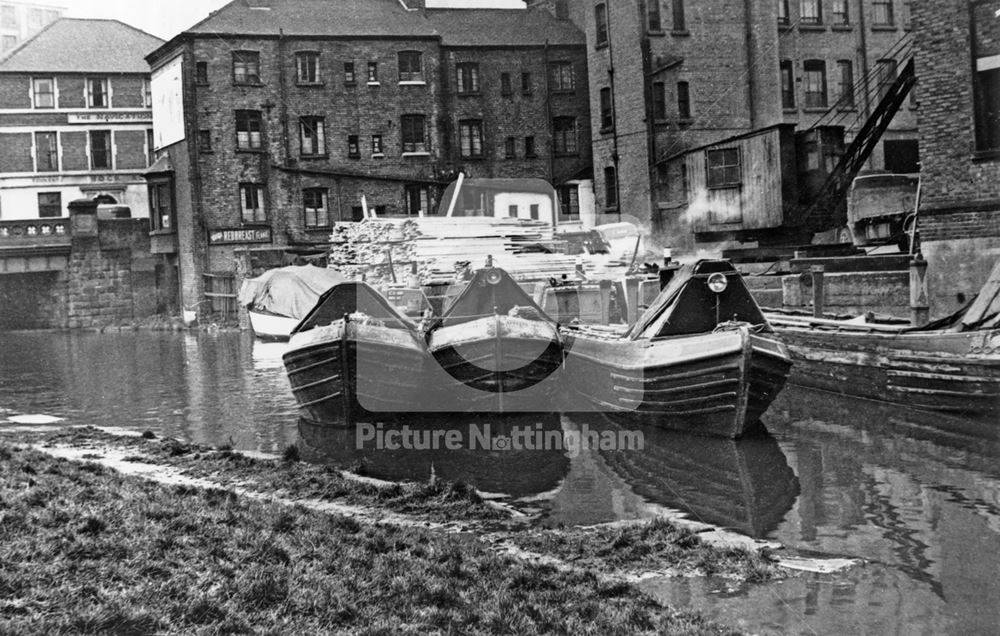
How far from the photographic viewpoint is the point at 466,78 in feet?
176

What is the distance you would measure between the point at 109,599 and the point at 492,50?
162 ft

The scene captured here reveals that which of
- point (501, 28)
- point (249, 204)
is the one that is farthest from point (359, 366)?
point (501, 28)

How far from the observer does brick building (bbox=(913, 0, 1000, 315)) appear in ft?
75.0

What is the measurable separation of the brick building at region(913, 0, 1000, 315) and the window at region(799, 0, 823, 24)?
26860 millimetres

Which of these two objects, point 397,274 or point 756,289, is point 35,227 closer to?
point 397,274

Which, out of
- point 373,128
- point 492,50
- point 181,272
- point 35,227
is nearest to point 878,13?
point 492,50

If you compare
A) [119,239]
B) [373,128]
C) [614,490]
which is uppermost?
[373,128]

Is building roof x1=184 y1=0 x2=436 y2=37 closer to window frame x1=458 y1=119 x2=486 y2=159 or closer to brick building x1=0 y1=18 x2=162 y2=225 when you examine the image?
window frame x1=458 y1=119 x2=486 y2=159

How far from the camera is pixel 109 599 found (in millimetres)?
6297

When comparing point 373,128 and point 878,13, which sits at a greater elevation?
point 878,13

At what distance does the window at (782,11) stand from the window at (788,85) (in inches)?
77.9

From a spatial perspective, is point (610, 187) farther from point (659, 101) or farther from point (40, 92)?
point (40, 92)

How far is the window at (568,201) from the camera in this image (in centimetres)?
5138

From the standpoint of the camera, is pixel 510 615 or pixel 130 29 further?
pixel 130 29
